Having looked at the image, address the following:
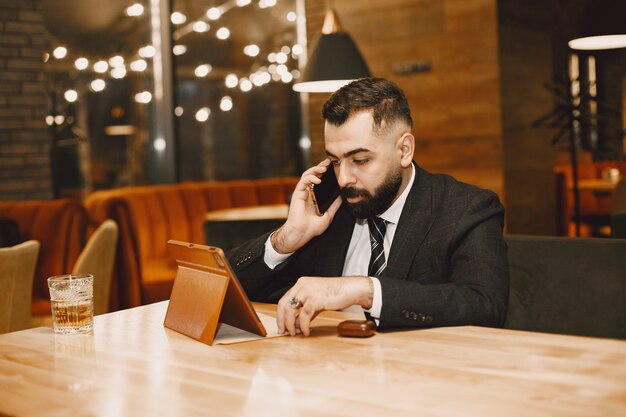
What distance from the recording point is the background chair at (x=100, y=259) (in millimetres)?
3607

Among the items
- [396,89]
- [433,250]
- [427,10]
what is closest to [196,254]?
[433,250]

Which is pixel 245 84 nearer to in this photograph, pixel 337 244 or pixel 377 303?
pixel 337 244

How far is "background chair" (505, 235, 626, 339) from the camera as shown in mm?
1925

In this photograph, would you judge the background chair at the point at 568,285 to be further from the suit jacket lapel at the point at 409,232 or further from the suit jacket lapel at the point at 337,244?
the suit jacket lapel at the point at 337,244

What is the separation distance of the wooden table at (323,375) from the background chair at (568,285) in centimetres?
54

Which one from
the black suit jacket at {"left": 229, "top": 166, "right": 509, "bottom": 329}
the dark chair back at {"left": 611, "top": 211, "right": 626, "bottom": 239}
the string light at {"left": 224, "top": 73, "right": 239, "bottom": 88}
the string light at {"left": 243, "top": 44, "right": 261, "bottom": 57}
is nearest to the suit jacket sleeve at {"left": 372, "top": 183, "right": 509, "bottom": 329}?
the black suit jacket at {"left": 229, "top": 166, "right": 509, "bottom": 329}

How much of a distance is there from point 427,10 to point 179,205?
8.46 feet

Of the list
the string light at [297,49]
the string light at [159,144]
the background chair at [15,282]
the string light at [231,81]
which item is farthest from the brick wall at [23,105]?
the string light at [297,49]

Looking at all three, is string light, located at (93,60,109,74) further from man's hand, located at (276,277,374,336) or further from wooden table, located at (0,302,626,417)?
man's hand, located at (276,277,374,336)

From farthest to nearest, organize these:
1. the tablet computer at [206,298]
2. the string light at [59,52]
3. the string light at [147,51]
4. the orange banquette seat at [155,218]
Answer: the string light at [147,51], the string light at [59,52], the orange banquette seat at [155,218], the tablet computer at [206,298]

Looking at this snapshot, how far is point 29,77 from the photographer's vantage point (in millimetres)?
5633

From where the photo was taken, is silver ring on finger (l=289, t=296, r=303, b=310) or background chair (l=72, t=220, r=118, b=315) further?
background chair (l=72, t=220, r=118, b=315)

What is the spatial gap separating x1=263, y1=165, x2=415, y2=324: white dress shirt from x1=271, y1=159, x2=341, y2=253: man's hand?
3 centimetres

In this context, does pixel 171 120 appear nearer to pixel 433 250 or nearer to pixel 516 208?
pixel 516 208
